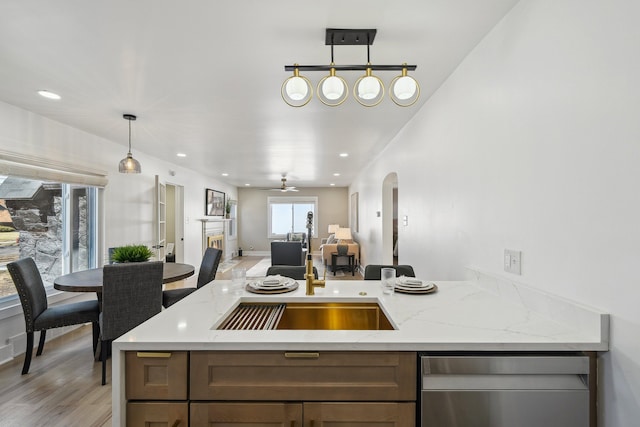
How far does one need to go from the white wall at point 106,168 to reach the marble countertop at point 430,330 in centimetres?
277

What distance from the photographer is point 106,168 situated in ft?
13.3

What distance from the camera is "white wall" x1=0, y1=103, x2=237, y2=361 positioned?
9.29ft

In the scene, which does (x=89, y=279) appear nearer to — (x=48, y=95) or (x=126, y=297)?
(x=126, y=297)

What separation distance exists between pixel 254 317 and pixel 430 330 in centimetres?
80

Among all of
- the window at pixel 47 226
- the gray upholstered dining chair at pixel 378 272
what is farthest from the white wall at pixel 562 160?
the window at pixel 47 226

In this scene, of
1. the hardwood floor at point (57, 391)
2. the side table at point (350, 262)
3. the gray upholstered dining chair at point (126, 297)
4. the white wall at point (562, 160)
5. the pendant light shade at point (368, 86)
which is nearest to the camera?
the white wall at point (562, 160)

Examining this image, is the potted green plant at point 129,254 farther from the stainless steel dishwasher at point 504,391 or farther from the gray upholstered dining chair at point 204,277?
the stainless steel dishwasher at point 504,391

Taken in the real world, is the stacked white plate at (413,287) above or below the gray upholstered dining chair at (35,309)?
above

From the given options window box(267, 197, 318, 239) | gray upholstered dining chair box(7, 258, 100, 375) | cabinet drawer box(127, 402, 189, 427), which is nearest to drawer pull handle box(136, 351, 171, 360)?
cabinet drawer box(127, 402, 189, 427)

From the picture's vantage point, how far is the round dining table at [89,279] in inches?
96.7

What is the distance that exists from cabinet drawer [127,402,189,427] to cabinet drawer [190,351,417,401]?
6 cm

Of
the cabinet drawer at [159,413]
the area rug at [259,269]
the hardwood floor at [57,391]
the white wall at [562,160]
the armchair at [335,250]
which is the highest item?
the white wall at [562,160]

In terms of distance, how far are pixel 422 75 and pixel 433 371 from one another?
6.60ft

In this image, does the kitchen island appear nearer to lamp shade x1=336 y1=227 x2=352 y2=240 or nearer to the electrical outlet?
the electrical outlet
